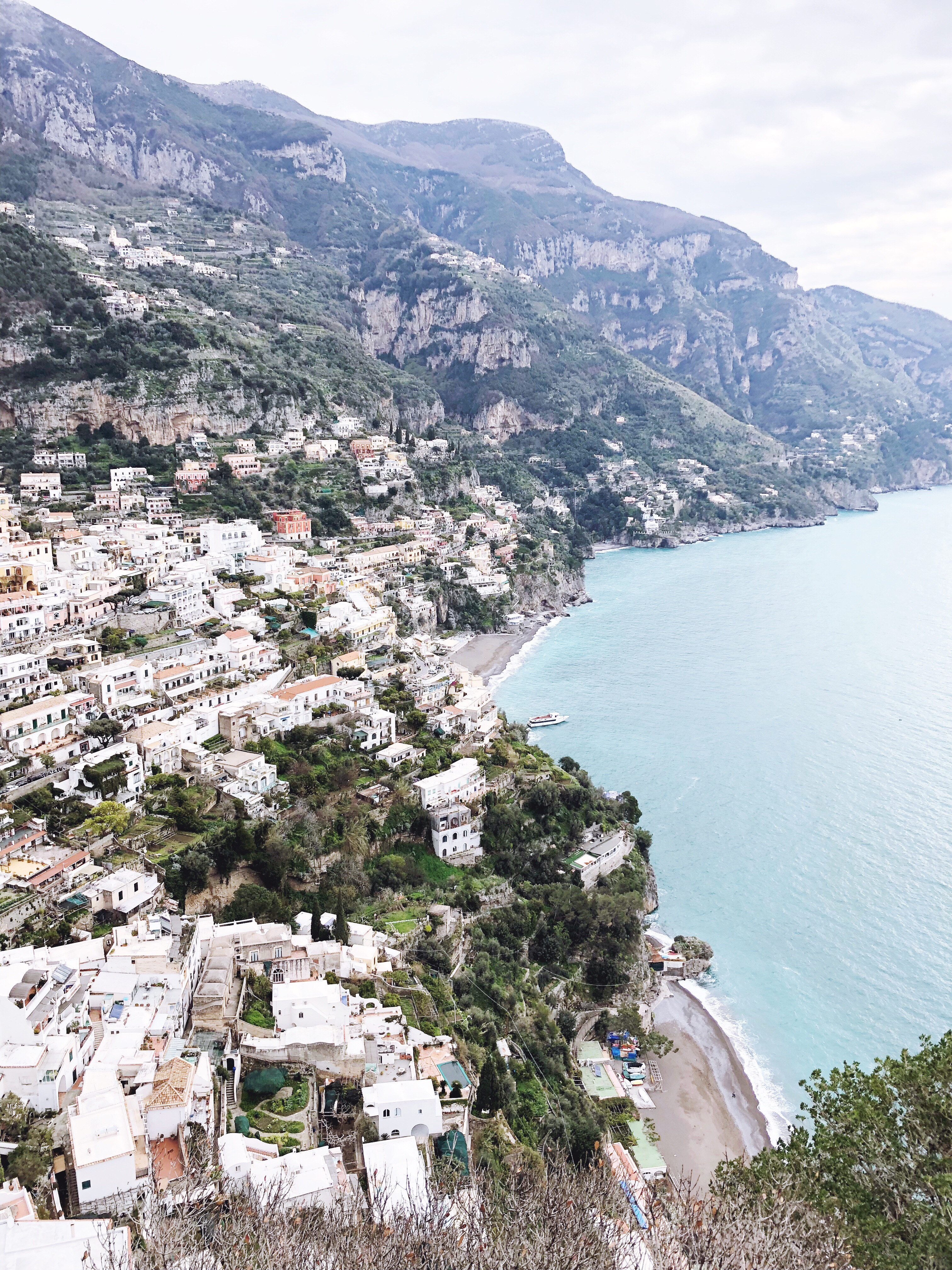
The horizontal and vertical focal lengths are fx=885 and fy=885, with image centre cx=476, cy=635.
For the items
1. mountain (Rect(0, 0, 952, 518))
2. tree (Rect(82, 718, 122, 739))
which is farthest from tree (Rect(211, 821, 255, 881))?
mountain (Rect(0, 0, 952, 518))

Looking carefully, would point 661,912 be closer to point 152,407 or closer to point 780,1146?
point 780,1146

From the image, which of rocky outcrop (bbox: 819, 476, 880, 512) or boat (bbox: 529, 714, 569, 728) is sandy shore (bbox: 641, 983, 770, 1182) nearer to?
boat (bbox: 529, 714, 569, 728)

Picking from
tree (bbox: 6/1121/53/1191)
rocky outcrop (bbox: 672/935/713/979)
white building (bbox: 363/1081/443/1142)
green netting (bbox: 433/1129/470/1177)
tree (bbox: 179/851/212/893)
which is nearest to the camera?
tree (bbox: 6/1121/53/1191)

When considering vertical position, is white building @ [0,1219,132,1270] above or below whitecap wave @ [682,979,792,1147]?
above

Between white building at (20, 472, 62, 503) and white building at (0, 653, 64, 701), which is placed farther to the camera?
white building at (20, 472, 62, 503)

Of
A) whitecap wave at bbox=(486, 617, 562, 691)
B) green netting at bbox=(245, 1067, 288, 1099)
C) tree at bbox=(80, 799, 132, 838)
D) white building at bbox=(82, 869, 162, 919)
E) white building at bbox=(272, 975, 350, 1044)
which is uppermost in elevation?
tree at bbox=(80, 799, 132, 838)

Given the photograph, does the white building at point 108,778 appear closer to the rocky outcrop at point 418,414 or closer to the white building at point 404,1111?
the white building at point 404,1111

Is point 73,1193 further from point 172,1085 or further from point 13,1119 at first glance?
point 172,1085
